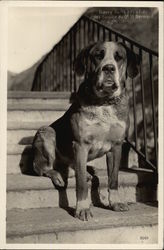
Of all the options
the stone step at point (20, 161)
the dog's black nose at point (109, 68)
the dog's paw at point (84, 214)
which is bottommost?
the dog's paw at point (84, 214)

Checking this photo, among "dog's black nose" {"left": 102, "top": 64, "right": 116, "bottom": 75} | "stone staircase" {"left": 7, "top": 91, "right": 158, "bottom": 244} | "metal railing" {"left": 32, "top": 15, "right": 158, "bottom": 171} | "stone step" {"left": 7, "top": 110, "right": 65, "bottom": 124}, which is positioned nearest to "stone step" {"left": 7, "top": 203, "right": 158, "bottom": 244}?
"stone staircase" {"left": 7, "top": 91, "right": 158, "bottom": 244}

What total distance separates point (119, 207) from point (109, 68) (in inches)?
28.4

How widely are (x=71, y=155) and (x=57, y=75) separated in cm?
262

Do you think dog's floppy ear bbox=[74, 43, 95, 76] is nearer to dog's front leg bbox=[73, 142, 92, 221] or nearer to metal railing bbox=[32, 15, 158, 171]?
dog's front leg bbox=[73, 142, 92, 221]

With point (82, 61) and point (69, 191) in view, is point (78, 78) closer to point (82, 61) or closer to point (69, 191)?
point (82, 61)

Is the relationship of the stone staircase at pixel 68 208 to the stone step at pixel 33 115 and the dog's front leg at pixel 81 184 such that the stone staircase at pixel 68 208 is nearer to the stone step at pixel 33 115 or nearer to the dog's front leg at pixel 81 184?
the dog's front leg at pixel 81 184

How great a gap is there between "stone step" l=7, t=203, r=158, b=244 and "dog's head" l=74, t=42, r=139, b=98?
62cm

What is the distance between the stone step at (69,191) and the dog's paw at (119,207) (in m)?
0.03

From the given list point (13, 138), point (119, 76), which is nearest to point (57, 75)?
point (13, 138)

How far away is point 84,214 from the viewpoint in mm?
1677

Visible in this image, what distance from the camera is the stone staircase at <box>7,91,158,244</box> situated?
160 centimetres

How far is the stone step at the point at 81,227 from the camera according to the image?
5.16ft

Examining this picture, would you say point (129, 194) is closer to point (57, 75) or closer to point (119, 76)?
point (119, 76)

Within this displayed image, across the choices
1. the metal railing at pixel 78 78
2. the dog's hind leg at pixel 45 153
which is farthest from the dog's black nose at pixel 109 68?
the metal railing at pixel 78 78
